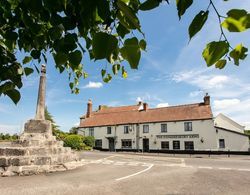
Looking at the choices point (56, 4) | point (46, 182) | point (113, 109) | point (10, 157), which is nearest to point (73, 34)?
point (56, 4)

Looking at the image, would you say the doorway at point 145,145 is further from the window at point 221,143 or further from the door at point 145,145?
the window at point 221,143

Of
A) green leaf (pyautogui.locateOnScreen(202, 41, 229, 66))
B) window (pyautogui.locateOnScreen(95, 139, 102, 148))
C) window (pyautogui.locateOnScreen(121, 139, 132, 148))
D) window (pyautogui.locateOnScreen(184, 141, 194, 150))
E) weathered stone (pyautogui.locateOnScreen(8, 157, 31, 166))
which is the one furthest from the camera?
window (pyautogui.locateOnScreen(95, 139, 102, 148))

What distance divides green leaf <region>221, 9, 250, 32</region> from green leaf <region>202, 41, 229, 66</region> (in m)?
0.10

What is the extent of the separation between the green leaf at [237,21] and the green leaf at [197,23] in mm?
123

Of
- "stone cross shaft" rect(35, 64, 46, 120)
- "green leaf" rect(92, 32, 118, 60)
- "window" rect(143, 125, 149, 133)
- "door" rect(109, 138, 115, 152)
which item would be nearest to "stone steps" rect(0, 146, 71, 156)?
"stone cross shaft" rect(35, 64, 46, 120)

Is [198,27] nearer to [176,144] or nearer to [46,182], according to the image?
[46,182]

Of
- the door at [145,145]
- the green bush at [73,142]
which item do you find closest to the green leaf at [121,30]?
the green bush at [73,142]

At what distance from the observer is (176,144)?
3816 centimetres

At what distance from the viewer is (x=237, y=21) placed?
1.00 meters

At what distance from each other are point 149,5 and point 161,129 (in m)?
39.8

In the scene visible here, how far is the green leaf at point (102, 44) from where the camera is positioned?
1047 millimetres

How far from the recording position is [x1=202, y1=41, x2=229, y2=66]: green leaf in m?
1.11

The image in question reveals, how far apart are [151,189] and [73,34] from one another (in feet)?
31.1

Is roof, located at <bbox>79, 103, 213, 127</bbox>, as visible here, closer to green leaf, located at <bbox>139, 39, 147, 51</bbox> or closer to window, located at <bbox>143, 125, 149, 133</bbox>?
window, located at <bbox>143, 125, 149, 133</bbox>
